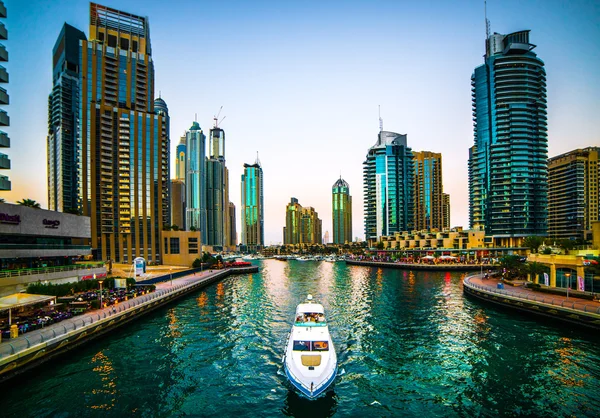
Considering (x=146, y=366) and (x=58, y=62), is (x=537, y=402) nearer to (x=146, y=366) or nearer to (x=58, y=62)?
(x=146, y=366)

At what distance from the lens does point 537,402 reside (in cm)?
2366

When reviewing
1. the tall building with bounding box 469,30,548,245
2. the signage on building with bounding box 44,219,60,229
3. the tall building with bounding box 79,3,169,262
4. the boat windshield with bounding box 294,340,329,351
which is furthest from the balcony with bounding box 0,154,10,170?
the tall building with bounding box 469,30,548,245

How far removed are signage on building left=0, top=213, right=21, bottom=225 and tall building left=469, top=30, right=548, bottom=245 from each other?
185676mm

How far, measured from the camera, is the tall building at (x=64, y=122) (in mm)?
165750

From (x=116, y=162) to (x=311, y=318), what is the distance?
122720 mm

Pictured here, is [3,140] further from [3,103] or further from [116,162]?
[116,162]

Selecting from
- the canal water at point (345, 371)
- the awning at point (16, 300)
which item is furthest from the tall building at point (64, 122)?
the canal water at point (345, 371)

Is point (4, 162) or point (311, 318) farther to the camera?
point (4, 162)

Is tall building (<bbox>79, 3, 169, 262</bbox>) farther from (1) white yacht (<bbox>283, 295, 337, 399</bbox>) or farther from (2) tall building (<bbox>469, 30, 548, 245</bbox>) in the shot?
(2) tall building (<bbox>469, 30, 548, 245</bbox>)

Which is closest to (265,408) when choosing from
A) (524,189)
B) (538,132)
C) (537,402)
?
(537,402)

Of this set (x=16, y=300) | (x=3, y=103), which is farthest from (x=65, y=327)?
(x=3, y=103)

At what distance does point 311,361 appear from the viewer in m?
25.0

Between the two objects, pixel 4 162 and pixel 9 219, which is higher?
pixel 4 162

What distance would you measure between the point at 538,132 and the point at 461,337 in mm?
174622
